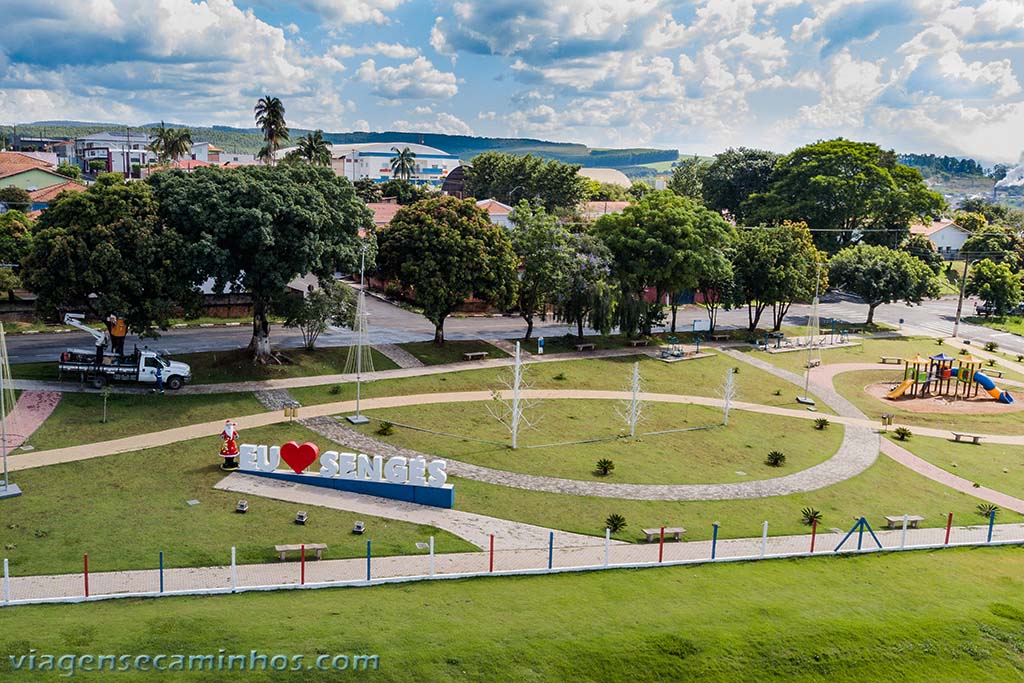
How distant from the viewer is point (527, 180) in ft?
397

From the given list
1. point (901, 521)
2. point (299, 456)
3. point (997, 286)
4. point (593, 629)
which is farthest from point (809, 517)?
point (997, 286)

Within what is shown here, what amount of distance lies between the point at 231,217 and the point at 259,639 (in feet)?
100

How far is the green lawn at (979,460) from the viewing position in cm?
4003

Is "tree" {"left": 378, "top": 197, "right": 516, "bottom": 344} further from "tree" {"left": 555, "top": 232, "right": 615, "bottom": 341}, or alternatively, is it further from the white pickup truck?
the white pickup truck

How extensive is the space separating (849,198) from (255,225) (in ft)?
263

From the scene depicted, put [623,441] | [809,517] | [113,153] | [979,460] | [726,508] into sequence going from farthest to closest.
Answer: [113,153], [979,460], [623,441], [726,508], [809,517]

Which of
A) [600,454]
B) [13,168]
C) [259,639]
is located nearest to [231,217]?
[600,454]

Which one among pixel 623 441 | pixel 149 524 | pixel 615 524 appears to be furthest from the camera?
pixel 623 441

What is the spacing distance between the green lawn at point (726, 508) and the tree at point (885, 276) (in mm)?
43433

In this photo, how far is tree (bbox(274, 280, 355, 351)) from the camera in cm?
5175

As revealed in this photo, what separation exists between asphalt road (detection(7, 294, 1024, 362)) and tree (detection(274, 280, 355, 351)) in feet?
11.7

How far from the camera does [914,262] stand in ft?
257

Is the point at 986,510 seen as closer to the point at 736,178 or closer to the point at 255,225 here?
the point at 255,225

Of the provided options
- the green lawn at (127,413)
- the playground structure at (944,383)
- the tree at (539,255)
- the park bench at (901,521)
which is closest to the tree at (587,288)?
the tree at (539,255)
